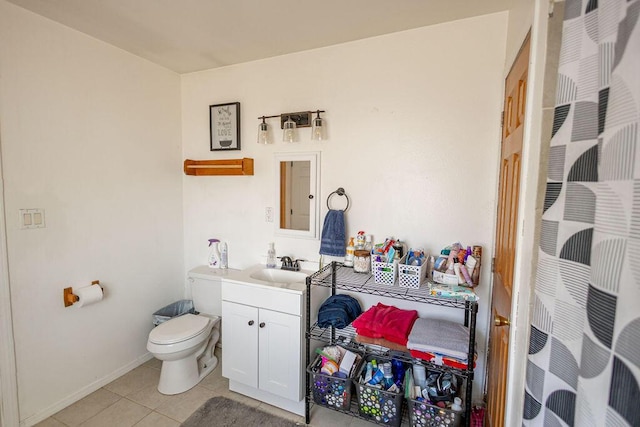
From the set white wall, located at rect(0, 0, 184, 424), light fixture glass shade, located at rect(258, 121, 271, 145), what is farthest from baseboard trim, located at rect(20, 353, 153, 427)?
light fixture glass shade, located at rect(258, 121, 271, 145)

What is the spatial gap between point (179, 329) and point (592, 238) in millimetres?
2296

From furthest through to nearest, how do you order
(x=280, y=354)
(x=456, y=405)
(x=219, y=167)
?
1. (x=219, y=167)
2. (x=280, y=354)
3. (x=456, y=405)

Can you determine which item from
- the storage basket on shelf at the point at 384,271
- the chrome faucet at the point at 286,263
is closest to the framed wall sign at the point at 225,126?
the chrome faucet at the point at 286,263

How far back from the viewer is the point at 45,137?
71.8 inches

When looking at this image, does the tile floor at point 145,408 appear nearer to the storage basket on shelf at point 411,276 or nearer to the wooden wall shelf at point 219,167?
the storage basket on shelf at point 411,276

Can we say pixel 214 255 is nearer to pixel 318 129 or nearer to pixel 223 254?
pixel 223 254

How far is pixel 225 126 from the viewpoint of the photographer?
2512 mm

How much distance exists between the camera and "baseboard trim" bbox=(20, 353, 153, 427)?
180cm

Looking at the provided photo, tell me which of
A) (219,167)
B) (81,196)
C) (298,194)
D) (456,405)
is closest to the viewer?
(456,405)

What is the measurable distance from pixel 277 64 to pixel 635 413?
2463mm

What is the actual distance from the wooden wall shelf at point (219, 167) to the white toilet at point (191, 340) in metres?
0.86

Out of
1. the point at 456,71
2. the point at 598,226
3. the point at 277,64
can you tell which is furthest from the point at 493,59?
the point at 598,226

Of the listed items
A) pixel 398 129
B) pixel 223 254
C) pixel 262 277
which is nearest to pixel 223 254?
pixel 223 254

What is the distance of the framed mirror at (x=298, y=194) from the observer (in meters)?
2.21
